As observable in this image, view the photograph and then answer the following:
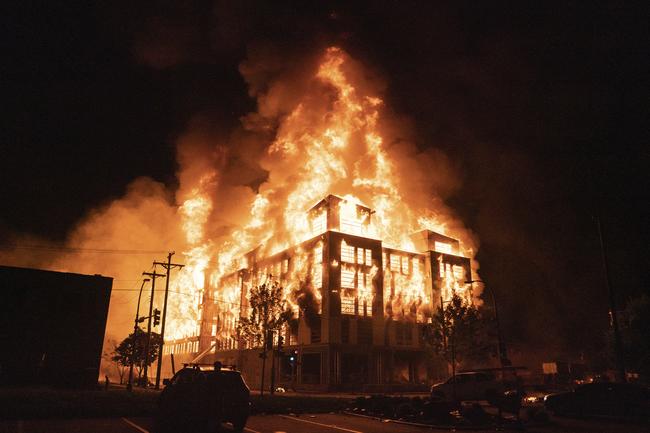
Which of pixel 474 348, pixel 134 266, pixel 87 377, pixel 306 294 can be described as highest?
pixel 134 266

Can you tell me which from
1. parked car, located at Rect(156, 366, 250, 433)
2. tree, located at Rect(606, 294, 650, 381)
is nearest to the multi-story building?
tree, located at Rect(606, 294, 650, 381)

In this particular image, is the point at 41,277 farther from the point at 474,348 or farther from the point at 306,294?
the point at 474,348

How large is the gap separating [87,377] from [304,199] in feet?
107

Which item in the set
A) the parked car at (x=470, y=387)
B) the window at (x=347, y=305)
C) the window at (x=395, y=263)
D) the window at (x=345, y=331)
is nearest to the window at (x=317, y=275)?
the window at (x=347, y=305)

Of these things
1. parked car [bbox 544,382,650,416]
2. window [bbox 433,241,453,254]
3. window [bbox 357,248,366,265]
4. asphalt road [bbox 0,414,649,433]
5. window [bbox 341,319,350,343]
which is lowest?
asphalt road [bbox 0,414,649,433]

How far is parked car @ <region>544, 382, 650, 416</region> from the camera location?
16.7 m

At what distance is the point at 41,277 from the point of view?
47.0 metres

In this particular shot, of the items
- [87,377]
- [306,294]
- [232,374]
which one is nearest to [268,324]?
[306,294]

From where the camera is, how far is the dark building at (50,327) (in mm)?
44000

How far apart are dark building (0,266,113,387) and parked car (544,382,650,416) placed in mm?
42379

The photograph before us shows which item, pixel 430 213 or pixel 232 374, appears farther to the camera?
pixel 430 213

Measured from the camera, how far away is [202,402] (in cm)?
1289

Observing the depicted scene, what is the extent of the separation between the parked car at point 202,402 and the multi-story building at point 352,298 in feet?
106

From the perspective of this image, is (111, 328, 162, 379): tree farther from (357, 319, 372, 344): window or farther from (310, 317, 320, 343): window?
(357, 319, 372, 344): window
